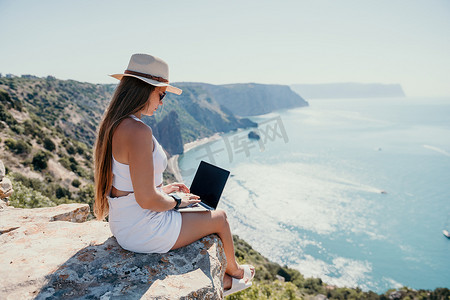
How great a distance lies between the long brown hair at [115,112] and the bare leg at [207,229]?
2.79 ft

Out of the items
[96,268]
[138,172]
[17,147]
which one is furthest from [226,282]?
[17,147]

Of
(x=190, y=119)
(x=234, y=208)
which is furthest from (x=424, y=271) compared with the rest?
(x=190, y=119)

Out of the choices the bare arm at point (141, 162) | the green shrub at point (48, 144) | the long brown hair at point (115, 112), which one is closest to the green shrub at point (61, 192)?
the green shrub at point (48, 144)

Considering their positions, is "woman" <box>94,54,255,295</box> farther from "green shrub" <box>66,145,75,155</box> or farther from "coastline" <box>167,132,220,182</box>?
"coastline" <box>167,132,220,182</box>

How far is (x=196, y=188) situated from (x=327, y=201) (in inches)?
2076

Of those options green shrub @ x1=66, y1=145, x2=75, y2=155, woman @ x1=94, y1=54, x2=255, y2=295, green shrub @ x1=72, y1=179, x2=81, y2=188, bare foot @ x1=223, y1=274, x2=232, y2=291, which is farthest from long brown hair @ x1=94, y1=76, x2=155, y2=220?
green shrub @ x1=66, y1=145, x2=75, y2=155

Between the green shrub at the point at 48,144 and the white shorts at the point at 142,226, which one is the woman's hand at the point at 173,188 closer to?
the white shorts at the point at 142,226

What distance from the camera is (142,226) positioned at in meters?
2.31

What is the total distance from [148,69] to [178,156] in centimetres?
8671

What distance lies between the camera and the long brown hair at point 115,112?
217cm

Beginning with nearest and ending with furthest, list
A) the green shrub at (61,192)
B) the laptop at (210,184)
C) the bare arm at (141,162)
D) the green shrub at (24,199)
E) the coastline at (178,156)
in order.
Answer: the bare arm at (141,162)
the laptop at (210,184)
the green shrub at (24,199)
the green shrub at (61,192)
the coastline at (178,156)

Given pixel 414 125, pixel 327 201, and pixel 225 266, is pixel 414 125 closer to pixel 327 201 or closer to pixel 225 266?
pixel 327 201

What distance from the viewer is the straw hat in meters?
2.22

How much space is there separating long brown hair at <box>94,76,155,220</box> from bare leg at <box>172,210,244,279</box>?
2.79 feet
